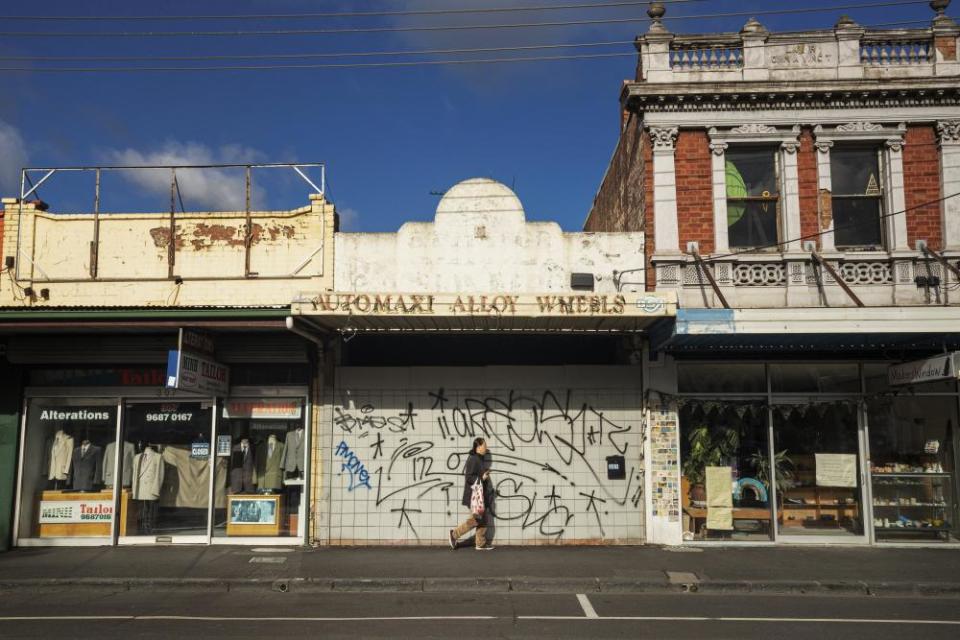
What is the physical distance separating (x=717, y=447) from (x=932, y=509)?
3.72 meters

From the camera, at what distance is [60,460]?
1313 cm

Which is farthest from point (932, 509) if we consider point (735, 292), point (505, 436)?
point (505, 436)

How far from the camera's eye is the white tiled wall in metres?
12.7

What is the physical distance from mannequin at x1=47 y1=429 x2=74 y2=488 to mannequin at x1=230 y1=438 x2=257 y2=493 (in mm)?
2803

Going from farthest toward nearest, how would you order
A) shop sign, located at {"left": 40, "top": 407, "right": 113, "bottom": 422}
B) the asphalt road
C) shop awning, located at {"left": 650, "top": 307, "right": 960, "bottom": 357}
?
shop sign, located at {"left": 40, "top": 407, "right": 113, "bottom": 422}
shop awning, located at {"left": 650, "top": 307, "right": 960, "bottom": 357}
the asphalt road

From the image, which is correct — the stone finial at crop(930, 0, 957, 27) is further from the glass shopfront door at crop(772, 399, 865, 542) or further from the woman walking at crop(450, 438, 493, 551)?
Result: the woman walking at crop(450, 438, 493, 551)

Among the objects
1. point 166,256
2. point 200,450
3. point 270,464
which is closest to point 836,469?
point 270,464

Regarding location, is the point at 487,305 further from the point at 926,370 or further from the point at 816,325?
the point at 926,370

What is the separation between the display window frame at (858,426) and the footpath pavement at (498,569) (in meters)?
0.35

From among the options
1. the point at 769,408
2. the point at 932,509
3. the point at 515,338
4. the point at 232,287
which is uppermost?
the point at 232,287

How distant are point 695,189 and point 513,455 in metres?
5.47

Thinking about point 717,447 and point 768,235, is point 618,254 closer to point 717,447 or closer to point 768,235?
point 768,235

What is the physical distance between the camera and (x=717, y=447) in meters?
12.8

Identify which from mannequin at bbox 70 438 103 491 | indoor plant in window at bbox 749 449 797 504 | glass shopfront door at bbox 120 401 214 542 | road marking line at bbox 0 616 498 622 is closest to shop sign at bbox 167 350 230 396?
glass shopfront door at bbox 120 401 214 542
